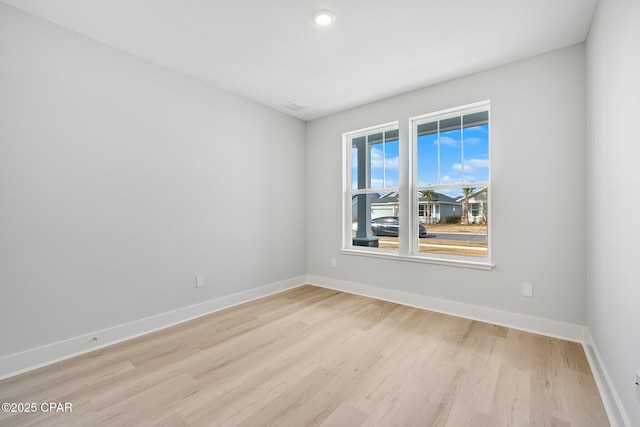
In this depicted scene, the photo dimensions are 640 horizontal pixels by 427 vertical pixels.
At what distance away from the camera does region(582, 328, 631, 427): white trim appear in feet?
4.80

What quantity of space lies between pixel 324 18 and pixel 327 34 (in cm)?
22

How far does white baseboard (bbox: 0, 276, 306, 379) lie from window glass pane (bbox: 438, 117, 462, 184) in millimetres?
2813

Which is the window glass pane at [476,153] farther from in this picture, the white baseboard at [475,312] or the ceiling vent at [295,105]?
the ceiling vent at [295,105]

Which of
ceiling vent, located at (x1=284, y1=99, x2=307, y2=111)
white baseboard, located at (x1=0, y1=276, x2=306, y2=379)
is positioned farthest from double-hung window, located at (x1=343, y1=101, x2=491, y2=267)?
white baseboard, located at (x1=0, y1=276, x2=306, y2=379)

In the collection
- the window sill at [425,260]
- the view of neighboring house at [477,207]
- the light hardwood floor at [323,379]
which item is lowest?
the light hardwood floor at [323,379]

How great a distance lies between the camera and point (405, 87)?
331cm

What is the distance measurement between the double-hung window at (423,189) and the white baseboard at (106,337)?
6.11ft

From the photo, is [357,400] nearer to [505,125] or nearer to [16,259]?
[16,259]

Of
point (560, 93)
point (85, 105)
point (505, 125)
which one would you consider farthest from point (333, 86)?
point (85, 105)

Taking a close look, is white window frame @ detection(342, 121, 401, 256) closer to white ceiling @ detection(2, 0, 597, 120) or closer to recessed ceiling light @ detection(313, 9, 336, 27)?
white ceiling @ detection(2, 0, 597, 120)

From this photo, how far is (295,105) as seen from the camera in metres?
3.82

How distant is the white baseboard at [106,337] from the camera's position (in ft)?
6.63

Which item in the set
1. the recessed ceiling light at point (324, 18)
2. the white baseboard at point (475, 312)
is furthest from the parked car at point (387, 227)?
the recessed ceiling light at point (324, 18)

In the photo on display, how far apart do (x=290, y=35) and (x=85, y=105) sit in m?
1.81
